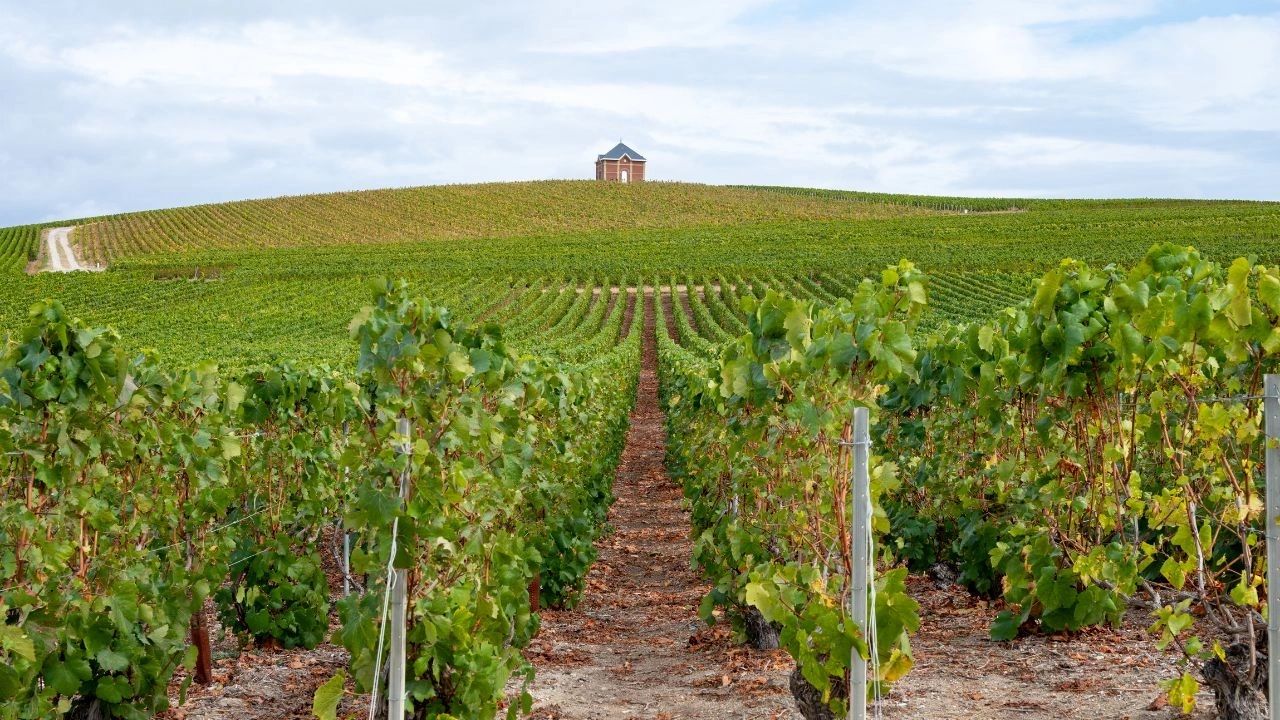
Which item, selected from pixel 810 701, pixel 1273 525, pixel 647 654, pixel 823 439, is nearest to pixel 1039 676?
pixel 810 701

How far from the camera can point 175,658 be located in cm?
518

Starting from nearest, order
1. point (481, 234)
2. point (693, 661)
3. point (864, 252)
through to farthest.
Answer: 1. point (693, 661)
2. point (864, 252)
3. point (481, 234)

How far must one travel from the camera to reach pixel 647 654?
717 cm

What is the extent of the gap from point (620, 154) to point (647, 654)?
119470 millimetres

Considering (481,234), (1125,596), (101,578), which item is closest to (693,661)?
(1125,596)

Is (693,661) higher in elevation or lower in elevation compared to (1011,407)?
lower

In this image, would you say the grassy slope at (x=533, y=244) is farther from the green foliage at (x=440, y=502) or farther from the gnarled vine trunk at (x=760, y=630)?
the green foliage at (x=440, y=502)

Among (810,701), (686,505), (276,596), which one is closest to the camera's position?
(810,701)

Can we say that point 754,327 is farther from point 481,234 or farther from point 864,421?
point 481,234

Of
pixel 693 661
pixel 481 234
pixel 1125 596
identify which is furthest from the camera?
pixel 481 234

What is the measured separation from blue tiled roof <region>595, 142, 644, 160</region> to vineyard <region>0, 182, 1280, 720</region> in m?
115

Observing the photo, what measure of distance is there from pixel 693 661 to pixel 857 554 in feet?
10.1

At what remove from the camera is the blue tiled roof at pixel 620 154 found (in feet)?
404

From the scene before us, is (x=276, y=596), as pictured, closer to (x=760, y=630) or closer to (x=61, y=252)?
(x=760, y=630)
